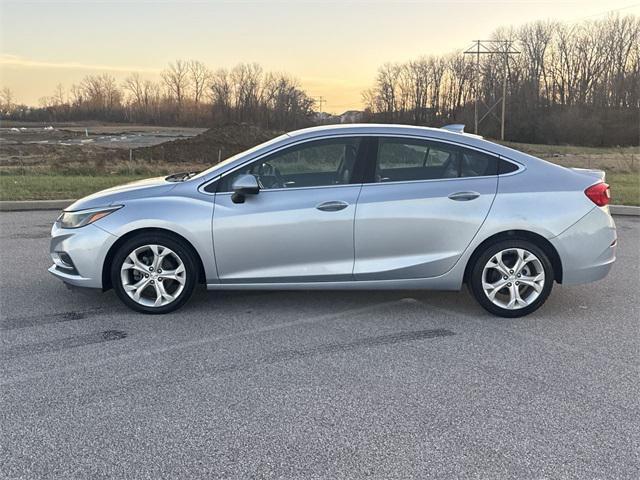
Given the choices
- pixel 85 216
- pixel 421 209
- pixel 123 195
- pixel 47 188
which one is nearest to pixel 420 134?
pixel 421 209

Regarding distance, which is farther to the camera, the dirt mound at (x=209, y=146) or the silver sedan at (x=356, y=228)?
the dirt mound at (x=209, y=146)

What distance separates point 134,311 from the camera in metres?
4.81

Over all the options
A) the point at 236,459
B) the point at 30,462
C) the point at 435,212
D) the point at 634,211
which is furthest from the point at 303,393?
the point at 634,211

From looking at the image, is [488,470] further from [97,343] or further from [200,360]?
[97,343]

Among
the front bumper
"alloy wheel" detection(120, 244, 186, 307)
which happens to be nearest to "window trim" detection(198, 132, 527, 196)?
"alloy wheel" detection(120, 244, 186, 307)

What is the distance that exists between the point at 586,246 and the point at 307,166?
251 centimetres

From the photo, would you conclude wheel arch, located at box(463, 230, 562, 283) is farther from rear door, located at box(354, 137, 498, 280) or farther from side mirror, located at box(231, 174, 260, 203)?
side mirror, located at box(231, 174, 260, 203)

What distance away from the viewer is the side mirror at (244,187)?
4598 millimetres

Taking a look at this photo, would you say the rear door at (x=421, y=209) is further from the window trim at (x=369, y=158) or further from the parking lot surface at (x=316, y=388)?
the parking lot surface at (x=316, y=388)

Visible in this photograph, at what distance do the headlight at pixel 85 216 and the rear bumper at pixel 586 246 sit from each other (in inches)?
150

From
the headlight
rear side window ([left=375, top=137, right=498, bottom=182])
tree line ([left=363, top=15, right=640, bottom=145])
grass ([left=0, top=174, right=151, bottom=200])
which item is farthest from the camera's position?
tree line ([left=363, top=15, right=640, bottom=145])

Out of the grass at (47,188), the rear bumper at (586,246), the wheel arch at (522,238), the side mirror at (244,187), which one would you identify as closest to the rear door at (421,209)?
the wheel arch at (522,238)

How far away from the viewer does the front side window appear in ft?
15.7

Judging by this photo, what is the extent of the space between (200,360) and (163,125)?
108504 millimetres
